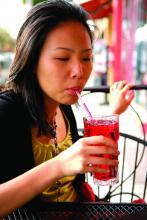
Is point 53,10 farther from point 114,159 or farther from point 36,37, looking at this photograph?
point 114,159

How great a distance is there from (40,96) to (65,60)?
25 cm

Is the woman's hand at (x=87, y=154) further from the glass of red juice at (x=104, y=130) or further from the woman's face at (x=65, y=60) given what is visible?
the woman's face at (x=65, y=60)

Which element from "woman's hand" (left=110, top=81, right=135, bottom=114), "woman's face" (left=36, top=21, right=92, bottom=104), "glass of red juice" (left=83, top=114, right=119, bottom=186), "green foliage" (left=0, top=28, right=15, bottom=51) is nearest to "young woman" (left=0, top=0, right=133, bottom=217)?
"woman's face" (left=36, top=21, right=92, bottom=104)

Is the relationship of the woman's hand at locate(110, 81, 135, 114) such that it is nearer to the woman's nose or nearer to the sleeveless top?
the sleeveless top

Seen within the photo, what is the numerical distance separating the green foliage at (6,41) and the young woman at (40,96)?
94.7 feet

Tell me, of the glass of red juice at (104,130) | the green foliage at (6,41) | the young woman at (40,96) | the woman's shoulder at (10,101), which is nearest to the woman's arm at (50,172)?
the young woman at (40,96)

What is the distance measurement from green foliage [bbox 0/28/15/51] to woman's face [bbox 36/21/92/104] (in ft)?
95.0

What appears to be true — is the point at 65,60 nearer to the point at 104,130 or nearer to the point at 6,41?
the point at 104,130

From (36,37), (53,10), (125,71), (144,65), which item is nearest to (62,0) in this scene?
(53,10)

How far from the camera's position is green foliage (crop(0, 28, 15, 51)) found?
1148 inches

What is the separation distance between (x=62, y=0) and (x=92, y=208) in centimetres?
86

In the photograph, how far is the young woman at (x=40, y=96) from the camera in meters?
0.89

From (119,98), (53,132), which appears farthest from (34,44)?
(119,98)

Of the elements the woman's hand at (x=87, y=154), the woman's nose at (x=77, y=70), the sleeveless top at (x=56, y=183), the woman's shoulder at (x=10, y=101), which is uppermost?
the woman's nose at (x=77, y=70)
